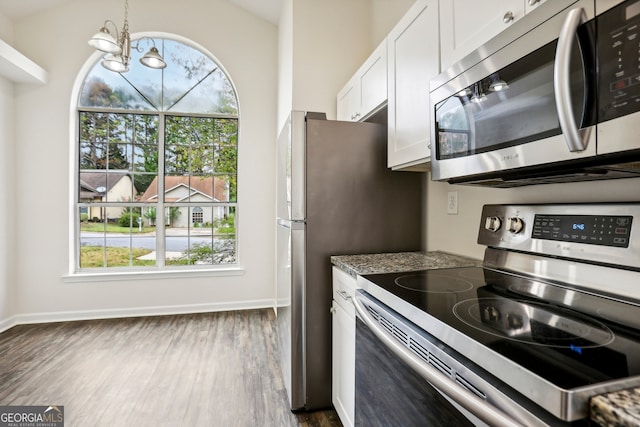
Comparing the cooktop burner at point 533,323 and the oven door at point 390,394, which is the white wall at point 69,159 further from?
the cooktop burner at point 533,323

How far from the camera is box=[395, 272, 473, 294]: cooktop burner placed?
1033mm

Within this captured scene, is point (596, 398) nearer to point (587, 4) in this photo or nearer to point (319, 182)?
point (587, 4)

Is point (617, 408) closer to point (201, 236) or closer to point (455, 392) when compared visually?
point (455, 392)

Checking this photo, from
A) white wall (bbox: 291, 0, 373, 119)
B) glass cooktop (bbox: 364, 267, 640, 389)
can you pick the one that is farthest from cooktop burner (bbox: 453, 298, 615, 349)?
white wall (bbox: 291, 0, 373, 119)

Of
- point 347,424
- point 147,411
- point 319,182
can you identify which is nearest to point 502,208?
point 319,182

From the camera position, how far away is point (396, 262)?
1548 mm

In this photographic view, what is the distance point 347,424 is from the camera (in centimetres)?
146

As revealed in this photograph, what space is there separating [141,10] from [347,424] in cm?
421

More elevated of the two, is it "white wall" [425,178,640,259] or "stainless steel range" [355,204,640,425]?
"white wall" [425,178,640,259]

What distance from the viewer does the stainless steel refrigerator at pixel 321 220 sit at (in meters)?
1.74

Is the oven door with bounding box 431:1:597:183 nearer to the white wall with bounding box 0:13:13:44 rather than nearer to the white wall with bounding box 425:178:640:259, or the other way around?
the white wall with bounding box 425:178:640:259

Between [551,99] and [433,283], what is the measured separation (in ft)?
2.11

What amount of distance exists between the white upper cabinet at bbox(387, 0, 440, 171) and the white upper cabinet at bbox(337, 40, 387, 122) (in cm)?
10

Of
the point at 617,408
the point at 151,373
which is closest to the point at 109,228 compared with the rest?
the point at 151,373
